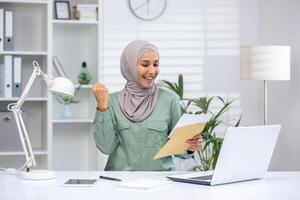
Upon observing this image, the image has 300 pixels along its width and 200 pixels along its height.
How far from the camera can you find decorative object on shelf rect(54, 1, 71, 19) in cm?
427

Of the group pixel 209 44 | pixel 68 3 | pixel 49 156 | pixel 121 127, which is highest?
pixel 68 3

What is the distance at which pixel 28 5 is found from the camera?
14.2ft

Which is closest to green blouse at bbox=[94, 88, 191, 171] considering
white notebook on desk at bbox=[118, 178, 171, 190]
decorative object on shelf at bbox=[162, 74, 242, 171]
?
white notebook on desk at bbox=[118, 178, 171, 190]

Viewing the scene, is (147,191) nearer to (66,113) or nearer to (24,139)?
(24,139)

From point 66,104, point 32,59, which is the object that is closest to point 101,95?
point 66,104

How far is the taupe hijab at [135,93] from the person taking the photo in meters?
2.89

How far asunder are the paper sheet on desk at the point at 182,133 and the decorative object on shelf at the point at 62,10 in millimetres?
2076

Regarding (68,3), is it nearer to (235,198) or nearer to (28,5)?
(28,5)

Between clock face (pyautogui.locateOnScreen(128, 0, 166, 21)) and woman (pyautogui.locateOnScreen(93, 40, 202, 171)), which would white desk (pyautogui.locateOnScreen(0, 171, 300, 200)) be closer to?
woman (pyautogui.locateOnScreen(93, 40, 202, 171))

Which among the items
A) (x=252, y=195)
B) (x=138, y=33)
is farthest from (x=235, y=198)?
(x=138, y=33)

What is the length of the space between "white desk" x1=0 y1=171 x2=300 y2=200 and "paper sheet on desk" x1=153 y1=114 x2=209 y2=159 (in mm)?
128

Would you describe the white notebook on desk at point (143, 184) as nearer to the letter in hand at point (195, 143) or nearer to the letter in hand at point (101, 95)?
the letter in hand at point (195, 143)

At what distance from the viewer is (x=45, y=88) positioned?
4.33 meters

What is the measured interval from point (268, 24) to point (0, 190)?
309 centimetres
